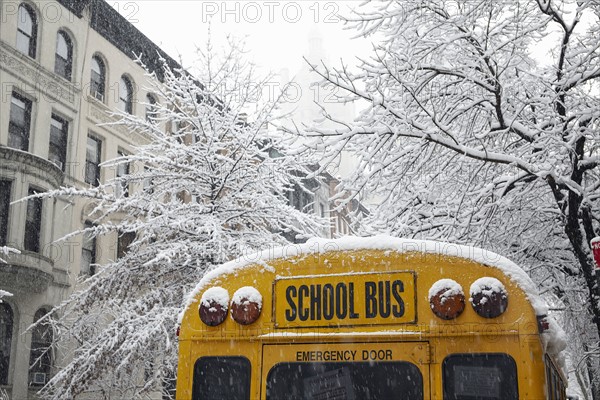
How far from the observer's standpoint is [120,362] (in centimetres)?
1141

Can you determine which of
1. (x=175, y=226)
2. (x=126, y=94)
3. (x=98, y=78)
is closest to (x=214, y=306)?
(x=175, y=226)

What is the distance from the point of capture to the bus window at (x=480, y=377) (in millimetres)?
3496

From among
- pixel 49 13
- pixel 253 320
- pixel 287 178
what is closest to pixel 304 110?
pixel 49 13

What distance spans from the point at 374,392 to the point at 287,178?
9.91 m

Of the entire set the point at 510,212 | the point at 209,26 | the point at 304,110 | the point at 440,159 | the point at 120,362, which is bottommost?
the point at 120,362

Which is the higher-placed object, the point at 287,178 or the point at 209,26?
the point at 209,26

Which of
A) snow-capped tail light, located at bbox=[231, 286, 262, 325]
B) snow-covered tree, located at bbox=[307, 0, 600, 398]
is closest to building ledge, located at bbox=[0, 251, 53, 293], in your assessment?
snow-covered tree, located at bbox=[307, 0, 600, 398]

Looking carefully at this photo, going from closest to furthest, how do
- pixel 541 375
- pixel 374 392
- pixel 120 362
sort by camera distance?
pixel 541 375 → pixel 374 392 → pixel 120 362

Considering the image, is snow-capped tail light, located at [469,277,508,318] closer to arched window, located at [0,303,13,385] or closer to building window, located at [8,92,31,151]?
arched window, located at [0,303,13,385]

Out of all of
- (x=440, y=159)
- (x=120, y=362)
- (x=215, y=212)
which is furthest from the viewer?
(x=215, y=212)

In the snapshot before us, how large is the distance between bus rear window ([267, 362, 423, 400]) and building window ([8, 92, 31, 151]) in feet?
54.6

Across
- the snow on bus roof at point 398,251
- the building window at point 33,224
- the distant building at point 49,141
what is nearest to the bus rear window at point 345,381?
the snow on bus roof at point 398,251

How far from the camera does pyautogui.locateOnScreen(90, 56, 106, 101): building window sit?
2200 centimetres

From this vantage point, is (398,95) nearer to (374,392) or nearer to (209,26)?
(374,392)
